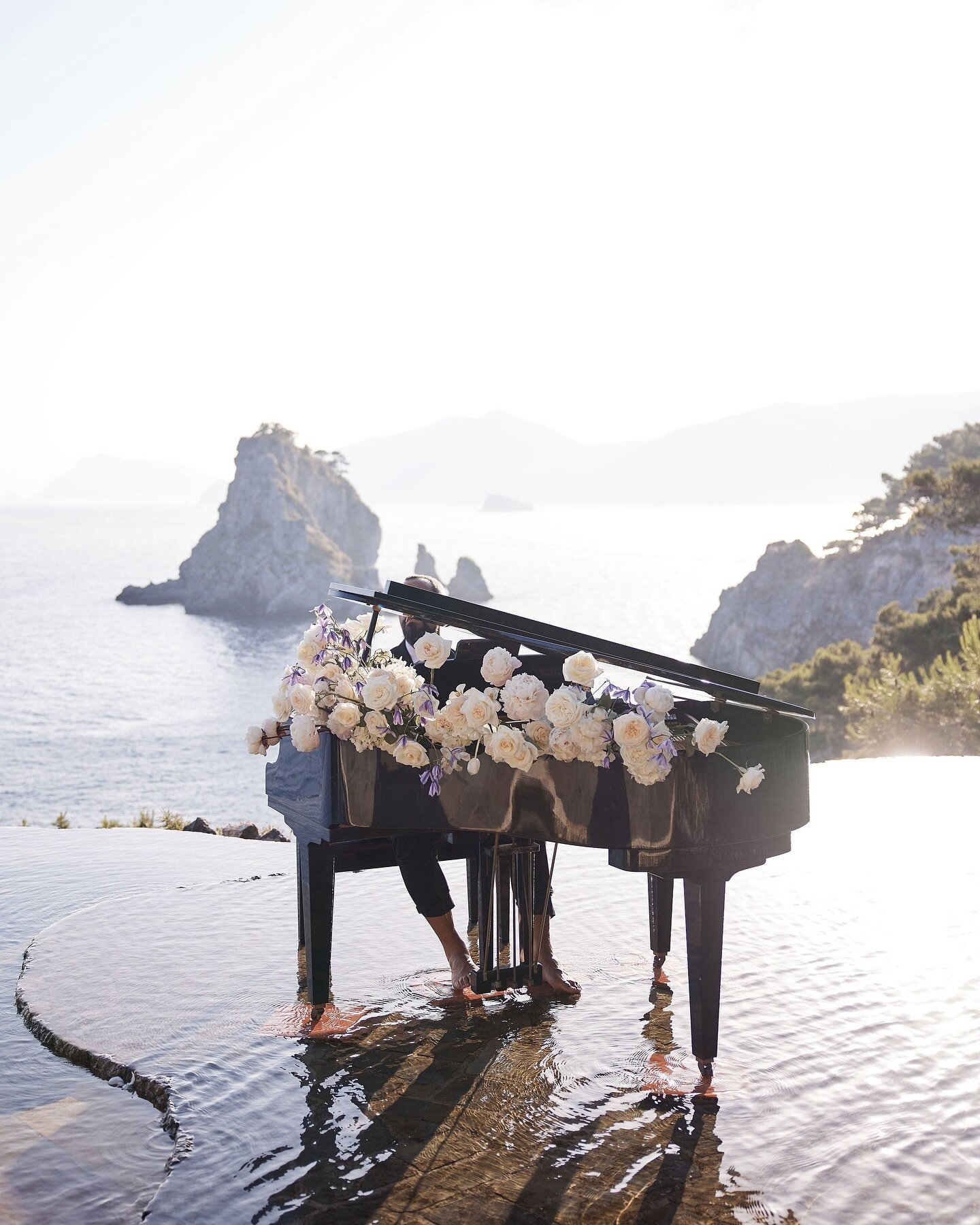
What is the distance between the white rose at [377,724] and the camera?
3.54 metres

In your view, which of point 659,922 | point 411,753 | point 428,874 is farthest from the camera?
point 659,922

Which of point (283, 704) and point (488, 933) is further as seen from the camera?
point (488, 933)

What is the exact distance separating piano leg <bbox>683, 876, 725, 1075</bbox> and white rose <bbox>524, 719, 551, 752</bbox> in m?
0.59

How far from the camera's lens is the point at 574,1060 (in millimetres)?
3809

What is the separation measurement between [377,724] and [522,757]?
0.45m

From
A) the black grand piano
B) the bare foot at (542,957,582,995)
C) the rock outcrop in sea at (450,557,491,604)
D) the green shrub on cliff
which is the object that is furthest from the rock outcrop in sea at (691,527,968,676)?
the black grand piano

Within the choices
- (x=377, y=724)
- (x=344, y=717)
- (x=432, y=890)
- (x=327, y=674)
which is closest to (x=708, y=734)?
(x=377, y=724)

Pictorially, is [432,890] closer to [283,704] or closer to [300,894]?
[300,894]

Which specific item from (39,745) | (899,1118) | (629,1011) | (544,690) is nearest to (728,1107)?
(899,1118)

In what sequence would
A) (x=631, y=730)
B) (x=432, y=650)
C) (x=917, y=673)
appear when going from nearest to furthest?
(x=631, y=730)
(x=432, y=650)
(x=917, y=673)

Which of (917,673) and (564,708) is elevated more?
(917,673)

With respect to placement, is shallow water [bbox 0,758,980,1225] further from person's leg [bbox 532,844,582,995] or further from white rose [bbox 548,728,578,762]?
white rose [bbox 548,728,578,762]

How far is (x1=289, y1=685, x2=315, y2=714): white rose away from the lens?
3.66 m

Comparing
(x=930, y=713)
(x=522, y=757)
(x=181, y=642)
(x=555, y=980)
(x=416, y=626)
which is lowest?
(x=555, y=980)
